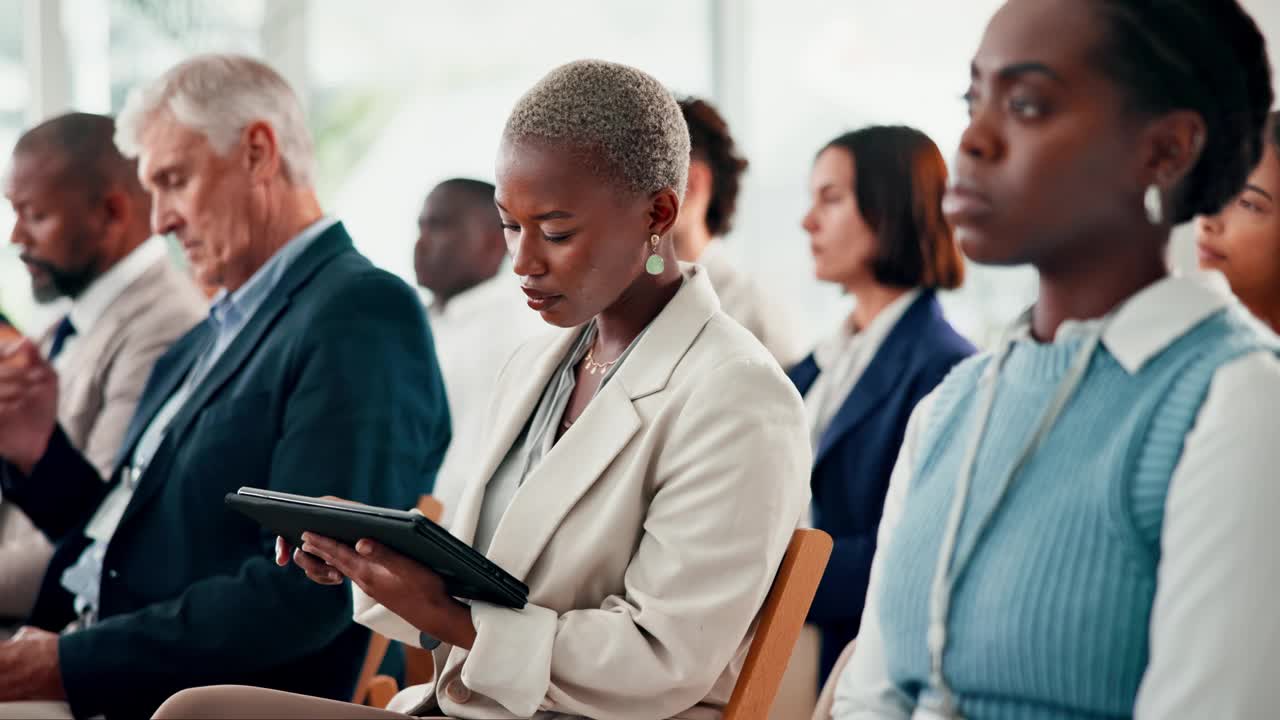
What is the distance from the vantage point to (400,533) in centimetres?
147

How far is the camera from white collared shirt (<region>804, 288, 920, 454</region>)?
118 inches

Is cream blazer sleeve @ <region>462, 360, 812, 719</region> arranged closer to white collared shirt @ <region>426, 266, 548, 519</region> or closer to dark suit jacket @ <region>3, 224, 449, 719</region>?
dark suit jacket @ <region>3, 224, 449, 719</region>

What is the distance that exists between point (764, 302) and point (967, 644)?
2373 millimetres

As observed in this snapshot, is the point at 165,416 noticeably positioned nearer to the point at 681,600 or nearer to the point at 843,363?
the point at 681,600

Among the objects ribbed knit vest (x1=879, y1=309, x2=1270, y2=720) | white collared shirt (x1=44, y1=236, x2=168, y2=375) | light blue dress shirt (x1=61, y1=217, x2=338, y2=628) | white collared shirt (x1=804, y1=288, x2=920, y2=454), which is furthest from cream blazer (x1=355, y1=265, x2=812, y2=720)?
white collared shirt (x1=44, y1=236, x2=168, y2=375)

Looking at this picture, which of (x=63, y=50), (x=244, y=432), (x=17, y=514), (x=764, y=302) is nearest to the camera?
(x=244, y=432)

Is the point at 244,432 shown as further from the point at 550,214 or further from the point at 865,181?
the point at 865,181

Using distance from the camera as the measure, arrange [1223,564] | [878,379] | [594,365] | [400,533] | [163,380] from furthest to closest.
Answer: [878,379] → [163,380] → [594,365] → [400,533] → [1223,564]

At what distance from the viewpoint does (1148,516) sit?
1098 millimetres

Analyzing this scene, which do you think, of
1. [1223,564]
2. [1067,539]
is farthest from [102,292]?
[1223,564]

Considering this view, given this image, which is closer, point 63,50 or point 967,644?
point 967,644

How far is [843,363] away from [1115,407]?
1983 millimetres

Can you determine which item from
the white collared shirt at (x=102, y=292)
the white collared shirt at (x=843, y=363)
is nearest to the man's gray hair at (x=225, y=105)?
the white collared shirt at (x=102, y=292)

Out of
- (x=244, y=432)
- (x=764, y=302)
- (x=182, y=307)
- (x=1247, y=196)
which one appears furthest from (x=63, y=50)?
(x=1247, y=196)
